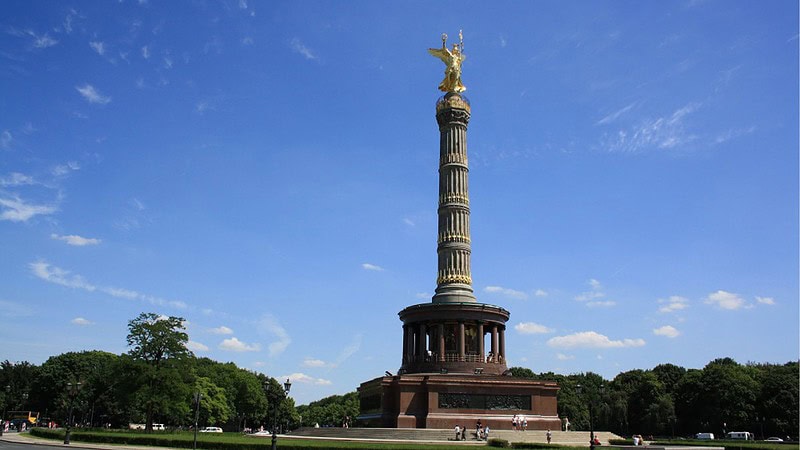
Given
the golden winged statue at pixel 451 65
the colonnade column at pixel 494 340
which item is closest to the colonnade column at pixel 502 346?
the colonnade column at pixel 494 340

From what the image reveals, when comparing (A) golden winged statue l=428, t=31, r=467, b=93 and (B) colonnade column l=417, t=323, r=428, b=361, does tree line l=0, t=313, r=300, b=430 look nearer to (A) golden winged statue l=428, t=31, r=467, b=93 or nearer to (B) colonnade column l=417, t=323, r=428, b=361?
(B) colonnade column l=417, t=323, r=428, b=361

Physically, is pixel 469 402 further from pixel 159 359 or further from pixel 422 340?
pixel 159 359

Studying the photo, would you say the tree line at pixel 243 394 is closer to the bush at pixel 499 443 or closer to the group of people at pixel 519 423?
the group of people at pixel 519 423

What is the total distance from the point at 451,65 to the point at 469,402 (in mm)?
27620

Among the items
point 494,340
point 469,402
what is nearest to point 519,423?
point 469,402

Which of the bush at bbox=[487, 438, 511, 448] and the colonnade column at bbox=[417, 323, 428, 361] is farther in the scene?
the colonnade column at bbox=[417, 323, 428, 361]

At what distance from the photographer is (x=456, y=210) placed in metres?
52.0

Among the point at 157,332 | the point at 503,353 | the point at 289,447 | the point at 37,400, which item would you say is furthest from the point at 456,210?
the point at 37,400

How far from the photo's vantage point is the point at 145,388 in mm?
45062

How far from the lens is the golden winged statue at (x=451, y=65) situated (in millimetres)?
55406

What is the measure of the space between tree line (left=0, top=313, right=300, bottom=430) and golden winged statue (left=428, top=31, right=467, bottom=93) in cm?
2751

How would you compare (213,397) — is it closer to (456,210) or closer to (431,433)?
(456,210)

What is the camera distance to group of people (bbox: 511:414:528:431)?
4046 cm

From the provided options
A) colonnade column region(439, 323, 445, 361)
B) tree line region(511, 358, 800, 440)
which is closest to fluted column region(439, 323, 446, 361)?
colonnade column region(439, 323, 445, 361)
